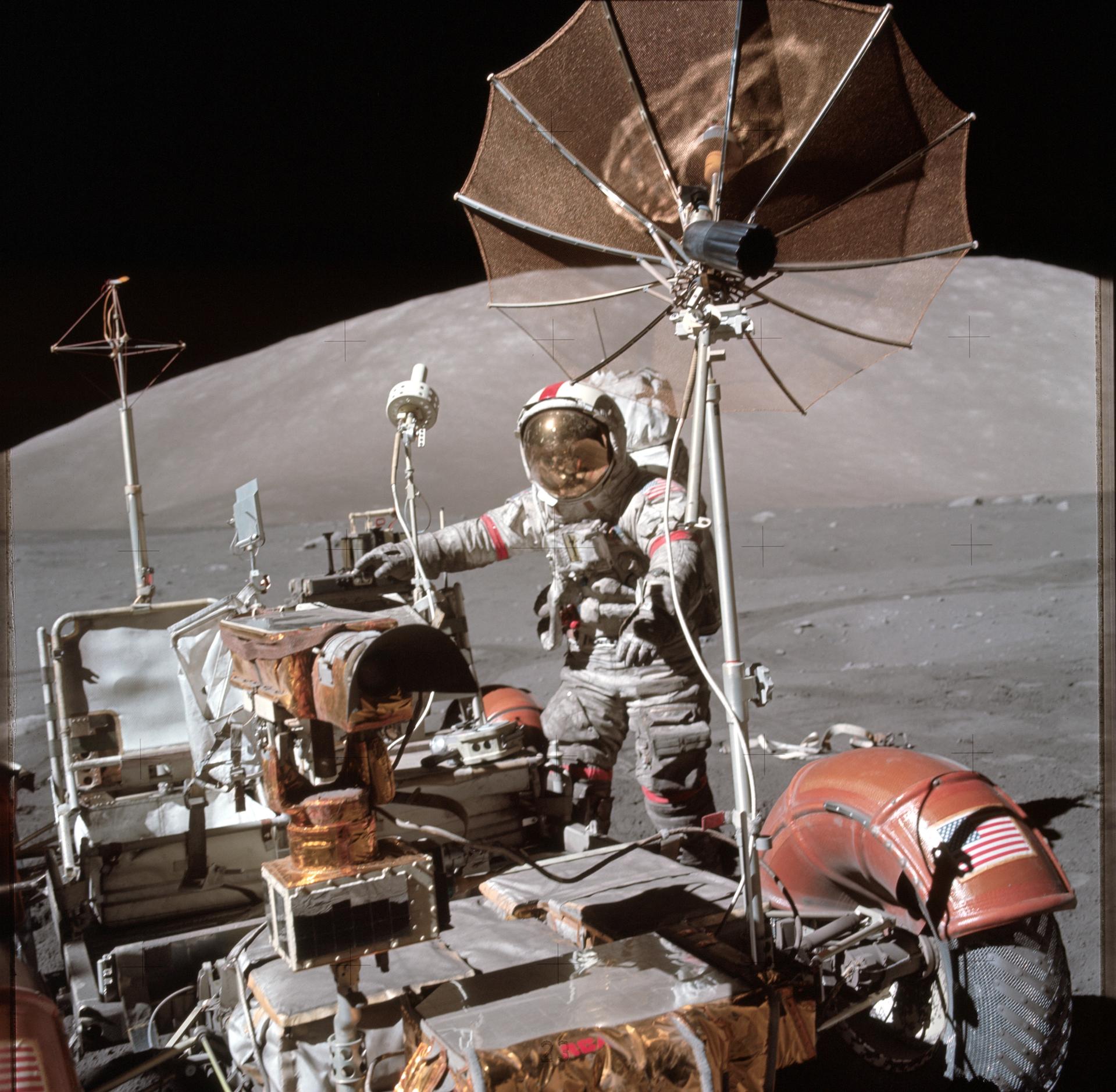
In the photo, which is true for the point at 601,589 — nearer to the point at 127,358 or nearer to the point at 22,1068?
the point at 127,358

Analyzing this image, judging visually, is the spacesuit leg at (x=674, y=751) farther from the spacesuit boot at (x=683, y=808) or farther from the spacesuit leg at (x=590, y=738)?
the spacesuit leg at (x=590, y=738)

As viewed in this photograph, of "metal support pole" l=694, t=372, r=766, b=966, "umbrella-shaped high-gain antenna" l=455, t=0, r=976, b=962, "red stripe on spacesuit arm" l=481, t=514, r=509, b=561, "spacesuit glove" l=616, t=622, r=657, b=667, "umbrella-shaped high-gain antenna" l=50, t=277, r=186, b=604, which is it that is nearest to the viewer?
"metal support pole" l=694, t=372, r=766, b=966

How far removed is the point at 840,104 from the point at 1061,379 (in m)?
3.51

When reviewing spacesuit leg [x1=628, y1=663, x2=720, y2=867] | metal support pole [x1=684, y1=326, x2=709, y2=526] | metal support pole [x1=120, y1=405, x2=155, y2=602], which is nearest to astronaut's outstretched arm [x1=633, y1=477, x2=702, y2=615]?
spacesuit leg [x1=628, y1=663, x2=720, y2=867]

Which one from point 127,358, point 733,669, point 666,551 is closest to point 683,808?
point 666,551

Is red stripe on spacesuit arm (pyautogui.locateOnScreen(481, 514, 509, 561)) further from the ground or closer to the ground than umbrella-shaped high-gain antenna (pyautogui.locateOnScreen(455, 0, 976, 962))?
closer to the ground

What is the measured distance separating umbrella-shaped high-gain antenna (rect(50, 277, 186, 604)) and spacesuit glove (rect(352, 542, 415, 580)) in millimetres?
789

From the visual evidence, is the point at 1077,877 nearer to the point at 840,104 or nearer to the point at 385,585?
the point at 385,585

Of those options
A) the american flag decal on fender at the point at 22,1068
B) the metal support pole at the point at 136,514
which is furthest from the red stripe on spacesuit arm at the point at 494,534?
the american flag decal on fender at the point at 22,1068

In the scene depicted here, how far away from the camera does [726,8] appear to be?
6.44 feet

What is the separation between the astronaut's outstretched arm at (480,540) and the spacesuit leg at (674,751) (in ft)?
2.48

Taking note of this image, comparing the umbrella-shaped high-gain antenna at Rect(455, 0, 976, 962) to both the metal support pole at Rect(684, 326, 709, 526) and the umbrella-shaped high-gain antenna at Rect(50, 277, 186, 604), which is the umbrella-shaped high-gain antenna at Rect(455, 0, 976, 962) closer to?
the metal support pole at Rect(684, 326, 709, 526)

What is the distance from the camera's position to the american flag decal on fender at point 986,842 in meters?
2.17

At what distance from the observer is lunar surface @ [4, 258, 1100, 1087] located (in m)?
4.02
